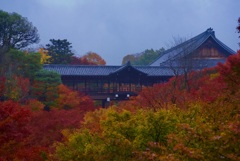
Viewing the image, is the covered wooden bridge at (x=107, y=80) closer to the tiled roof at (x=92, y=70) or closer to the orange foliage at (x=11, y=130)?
the tiled roof at (x=92, y=70)

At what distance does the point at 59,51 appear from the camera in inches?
1748

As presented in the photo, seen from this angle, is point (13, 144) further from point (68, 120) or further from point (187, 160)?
point (187, 160)

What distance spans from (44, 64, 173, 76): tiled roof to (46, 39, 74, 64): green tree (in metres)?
9.05

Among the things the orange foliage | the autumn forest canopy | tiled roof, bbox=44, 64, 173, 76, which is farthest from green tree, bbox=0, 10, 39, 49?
the orange foliage

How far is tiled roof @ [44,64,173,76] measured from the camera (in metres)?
33.3

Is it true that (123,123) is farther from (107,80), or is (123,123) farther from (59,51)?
(59,51)

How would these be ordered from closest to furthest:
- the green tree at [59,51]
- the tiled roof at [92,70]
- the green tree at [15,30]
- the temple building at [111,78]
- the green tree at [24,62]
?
the green tree at [24,62] → the green tree at [15,30] → the temple building at [111,78] → the tiled roof at [92,70] → the green tree at [59,51]

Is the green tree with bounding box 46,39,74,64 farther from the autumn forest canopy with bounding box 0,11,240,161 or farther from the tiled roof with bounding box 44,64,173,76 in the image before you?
the autumn forest canopy with bounding box 0,11,240,161

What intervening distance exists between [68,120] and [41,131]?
1440 millimetres

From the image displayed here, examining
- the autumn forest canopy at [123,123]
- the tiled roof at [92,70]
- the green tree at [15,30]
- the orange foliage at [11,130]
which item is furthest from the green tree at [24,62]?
the orange foliage at [11,130]

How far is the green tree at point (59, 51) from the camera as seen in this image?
43.8 m

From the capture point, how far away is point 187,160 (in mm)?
5633

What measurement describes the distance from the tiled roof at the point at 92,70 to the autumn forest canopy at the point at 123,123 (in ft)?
23.3

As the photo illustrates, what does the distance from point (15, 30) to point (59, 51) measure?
12.7 m
